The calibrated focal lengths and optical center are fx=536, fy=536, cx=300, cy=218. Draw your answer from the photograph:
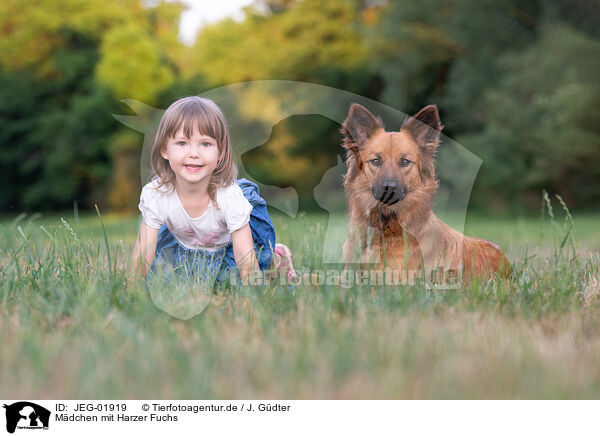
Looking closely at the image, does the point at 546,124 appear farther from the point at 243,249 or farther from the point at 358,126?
the point at 243,249

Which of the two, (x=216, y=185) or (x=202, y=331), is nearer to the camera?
(x=202, y=331)

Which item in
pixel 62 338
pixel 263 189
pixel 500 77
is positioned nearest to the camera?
pixel 62 338

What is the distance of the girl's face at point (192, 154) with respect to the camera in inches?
108

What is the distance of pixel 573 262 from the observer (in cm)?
325

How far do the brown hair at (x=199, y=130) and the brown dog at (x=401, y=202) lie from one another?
72 centimetres

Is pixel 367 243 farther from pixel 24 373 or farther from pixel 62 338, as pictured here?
pixel 24 373

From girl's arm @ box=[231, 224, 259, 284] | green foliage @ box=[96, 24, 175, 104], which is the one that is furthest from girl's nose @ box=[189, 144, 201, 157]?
green foliage @ box=[96, 24, 175, 104]

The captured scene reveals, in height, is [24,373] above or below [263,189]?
below

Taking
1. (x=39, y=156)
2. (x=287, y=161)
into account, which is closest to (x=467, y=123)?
(x=287, y=161)

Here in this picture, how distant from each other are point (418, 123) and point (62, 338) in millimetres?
2093

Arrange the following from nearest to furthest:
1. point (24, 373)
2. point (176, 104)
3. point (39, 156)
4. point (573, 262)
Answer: point (24, 373) → point (176, 104) → point (573, 262) → point (39, 156)

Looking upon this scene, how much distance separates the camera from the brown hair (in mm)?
2734

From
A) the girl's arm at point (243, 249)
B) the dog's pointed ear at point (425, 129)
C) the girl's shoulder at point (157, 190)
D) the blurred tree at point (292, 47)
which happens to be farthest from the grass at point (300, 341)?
the blurred tree at point (292, 47)
